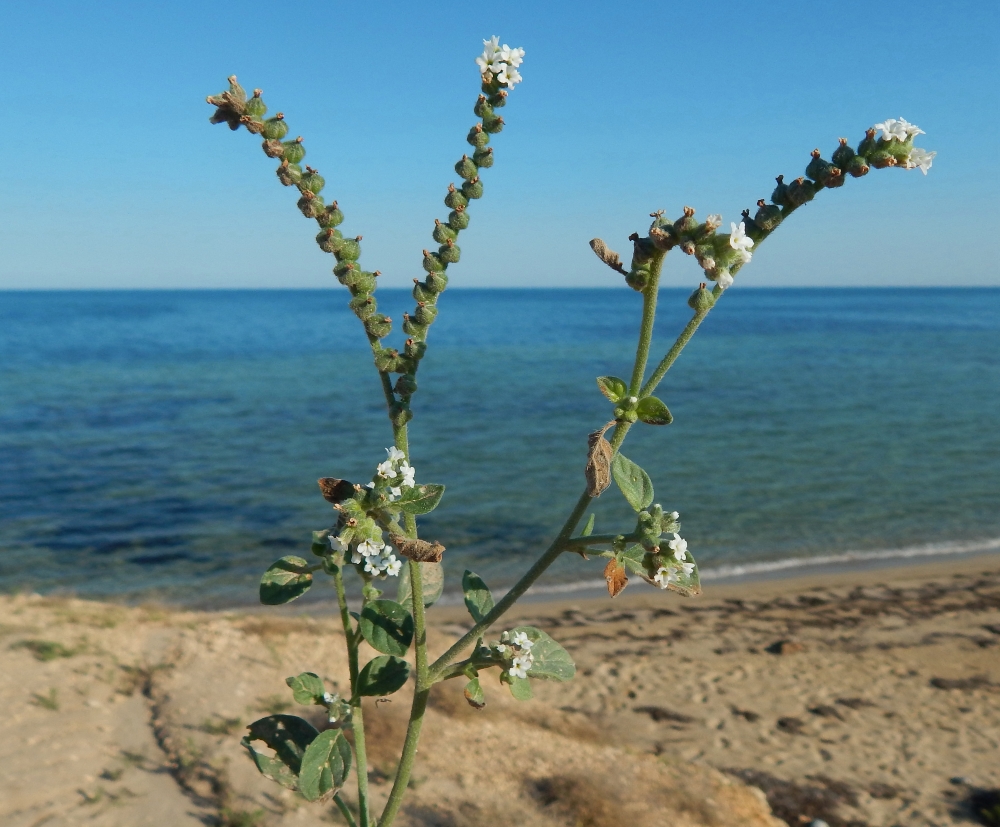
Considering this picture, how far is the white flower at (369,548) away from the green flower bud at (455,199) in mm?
753

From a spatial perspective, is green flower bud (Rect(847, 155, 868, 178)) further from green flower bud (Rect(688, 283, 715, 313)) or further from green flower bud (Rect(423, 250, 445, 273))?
green flower bud (Rect(423, 250, 445, 273))

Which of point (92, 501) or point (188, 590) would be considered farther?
point (92, 501)

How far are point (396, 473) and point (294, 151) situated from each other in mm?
728

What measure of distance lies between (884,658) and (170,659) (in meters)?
7.70

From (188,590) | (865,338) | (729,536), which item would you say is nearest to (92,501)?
(188,590)

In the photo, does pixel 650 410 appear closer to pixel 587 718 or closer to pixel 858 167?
pixel 858 167

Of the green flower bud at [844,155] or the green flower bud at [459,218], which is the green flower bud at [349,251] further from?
the green flower bud at [844,155]

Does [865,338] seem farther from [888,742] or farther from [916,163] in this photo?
[916,163]

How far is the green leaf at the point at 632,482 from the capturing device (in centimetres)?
179

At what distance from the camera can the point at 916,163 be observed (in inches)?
63.0

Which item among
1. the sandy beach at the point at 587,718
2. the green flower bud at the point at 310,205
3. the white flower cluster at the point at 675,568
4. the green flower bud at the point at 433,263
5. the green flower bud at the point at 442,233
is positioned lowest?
the sandy beach at the point at 587,718

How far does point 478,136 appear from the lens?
1.81 m

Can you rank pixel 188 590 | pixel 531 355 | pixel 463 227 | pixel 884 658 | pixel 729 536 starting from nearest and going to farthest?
pixel 463 227 → pixel 884 658 → pixel 188 590 → pixel 729 536 → pixel 531 355

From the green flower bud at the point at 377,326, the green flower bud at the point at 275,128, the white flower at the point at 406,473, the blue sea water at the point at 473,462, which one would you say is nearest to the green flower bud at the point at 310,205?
the green flower bud at the point at 275,128
